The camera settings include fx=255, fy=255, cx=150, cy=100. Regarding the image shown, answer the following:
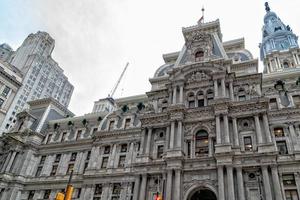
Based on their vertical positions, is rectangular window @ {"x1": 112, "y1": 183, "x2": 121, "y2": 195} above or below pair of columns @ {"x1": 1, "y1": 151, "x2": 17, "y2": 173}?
below

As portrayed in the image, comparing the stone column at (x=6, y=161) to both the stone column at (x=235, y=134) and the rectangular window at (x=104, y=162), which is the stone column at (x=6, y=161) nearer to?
the rectangular window at (x=104, y=162)

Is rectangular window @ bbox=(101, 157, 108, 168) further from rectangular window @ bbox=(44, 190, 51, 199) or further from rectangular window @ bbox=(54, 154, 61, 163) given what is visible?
rectangular window @ bbox=(44, 190, 51, 199)

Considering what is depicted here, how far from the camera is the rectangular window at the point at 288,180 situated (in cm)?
2931

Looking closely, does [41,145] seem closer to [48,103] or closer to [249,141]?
[48,103]

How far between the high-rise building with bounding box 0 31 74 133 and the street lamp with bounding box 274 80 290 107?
337 ft

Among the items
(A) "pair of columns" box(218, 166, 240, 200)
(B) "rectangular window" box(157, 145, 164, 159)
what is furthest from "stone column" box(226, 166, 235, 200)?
(B) "rectangular window" box(157, 145, 164, 159)

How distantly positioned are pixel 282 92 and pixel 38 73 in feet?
391

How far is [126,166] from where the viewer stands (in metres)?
39.9

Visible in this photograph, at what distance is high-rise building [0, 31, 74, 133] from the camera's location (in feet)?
390

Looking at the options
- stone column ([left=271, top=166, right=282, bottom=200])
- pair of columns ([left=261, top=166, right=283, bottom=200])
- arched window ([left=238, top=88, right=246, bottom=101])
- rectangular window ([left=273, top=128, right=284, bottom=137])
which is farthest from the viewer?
arched window ([left=238, top=88, right=246, bottom=101])

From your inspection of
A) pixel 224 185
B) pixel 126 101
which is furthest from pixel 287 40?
pixel 224 185

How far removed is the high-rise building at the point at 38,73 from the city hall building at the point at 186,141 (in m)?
69.8

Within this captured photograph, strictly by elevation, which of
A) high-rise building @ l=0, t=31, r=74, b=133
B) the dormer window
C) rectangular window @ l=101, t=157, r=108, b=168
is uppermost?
high-rise building @ l=0, t=31, r=74, b=133

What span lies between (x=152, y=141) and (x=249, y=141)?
1313 centimetres
